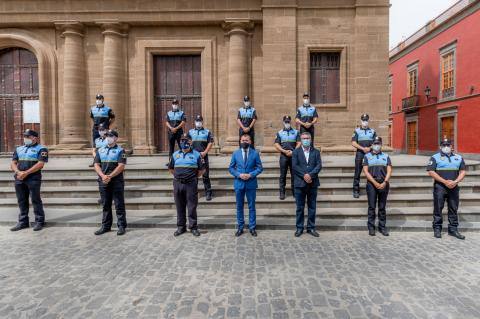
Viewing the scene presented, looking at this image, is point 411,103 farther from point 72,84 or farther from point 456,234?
point 72,84

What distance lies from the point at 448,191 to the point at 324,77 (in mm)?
7846

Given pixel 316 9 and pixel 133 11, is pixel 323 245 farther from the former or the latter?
pixel 133 11

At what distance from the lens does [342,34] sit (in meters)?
12.2

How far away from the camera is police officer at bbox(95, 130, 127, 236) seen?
6.11 m

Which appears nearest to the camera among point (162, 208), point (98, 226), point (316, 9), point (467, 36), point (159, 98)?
point (98, 226)

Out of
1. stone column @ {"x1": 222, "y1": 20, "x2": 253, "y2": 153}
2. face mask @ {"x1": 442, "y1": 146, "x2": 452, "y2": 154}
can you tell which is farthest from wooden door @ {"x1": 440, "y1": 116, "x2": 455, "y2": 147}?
face mask @ {"x1": 442, "y1": 146, "x2": 452, "y2": 154}

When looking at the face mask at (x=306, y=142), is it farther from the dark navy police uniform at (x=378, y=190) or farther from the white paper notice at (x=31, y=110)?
the white paper notice at (x=31, y=110)

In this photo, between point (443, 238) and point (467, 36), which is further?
point (467, 36)

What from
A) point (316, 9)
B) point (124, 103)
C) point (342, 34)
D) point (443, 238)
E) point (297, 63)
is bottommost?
point (443, 238)

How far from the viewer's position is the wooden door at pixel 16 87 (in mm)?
13188

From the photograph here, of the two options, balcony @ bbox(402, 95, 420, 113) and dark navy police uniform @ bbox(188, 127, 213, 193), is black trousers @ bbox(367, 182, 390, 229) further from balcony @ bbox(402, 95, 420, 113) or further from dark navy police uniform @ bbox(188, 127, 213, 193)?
balcony @ bbox(402, 95, 420, 113)

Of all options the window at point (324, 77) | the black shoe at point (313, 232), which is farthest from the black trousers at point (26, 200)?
the window at point (324, 77)

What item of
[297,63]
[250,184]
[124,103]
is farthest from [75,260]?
[297,63]

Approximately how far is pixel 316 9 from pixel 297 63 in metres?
2.33
